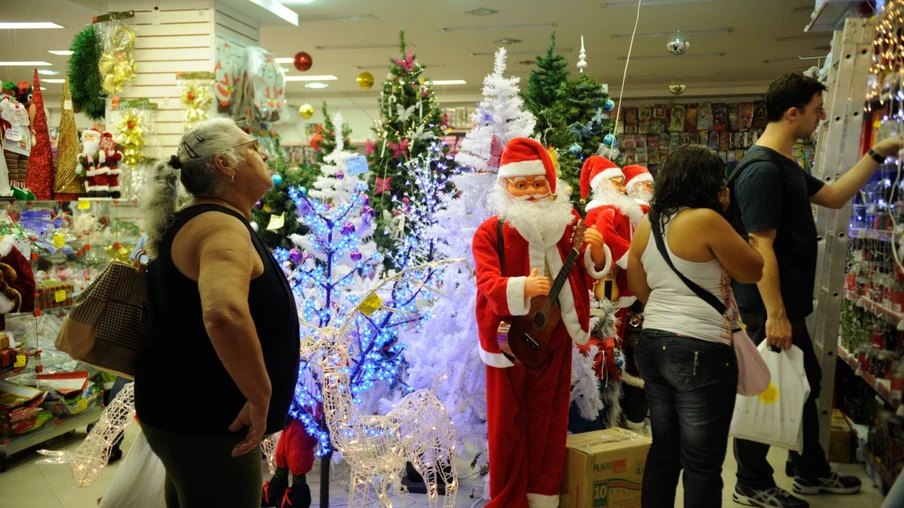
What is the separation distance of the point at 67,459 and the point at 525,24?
23.6ft

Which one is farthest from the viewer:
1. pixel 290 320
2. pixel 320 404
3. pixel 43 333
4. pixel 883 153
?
pixel 43 333

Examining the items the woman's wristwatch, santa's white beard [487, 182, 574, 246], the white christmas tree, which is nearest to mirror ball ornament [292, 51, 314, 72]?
the white christmas tree

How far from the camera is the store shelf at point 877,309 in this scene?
257 cm

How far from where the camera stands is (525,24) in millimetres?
8539

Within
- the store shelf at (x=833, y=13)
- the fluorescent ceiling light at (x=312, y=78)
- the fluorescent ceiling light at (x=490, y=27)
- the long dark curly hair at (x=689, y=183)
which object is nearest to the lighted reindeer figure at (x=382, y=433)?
the long dark curly hair at (x=689, y=183)

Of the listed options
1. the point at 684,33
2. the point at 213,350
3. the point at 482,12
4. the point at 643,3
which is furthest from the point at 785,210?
the point at 684,33

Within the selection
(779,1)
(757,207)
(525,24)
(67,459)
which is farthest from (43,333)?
(779,1)

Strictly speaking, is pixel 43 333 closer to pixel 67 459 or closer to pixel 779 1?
pixel 67 459

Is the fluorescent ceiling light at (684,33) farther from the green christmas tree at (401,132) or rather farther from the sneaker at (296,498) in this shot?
the sneaker at (296,498)

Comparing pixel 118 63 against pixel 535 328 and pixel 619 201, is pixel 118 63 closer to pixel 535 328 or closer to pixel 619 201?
pixel 619 201

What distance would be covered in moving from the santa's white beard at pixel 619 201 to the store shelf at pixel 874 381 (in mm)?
1336

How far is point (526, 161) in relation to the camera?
281cm

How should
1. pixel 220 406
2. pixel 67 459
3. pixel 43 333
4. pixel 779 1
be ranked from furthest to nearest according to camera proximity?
pixel 779 1 → pixel 43 333 → pixel 67 459 → pixel 220 406

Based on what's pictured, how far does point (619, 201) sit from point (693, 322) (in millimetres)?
1686
